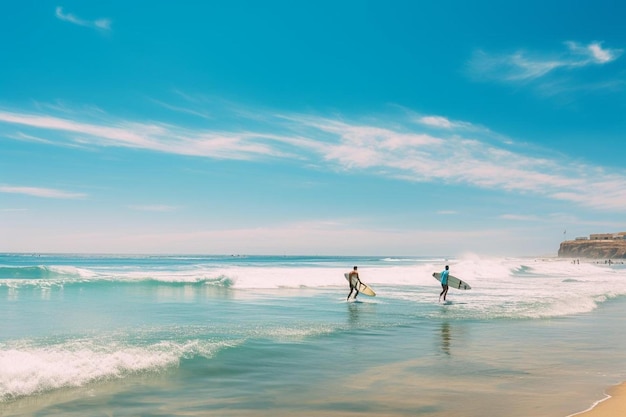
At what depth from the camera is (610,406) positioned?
24.0 ft

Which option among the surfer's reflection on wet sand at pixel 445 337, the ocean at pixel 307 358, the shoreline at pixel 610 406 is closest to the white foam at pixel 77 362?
the ocean at pixel 307 358

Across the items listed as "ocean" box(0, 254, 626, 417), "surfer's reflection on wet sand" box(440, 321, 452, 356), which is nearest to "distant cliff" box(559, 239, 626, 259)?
"ocean" box(0, 254, 626, 417)

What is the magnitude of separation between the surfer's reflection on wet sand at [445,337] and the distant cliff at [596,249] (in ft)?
581

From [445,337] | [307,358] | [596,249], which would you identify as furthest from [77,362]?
[596,249]

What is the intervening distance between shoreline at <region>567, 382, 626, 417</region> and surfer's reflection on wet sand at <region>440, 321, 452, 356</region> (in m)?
3.78

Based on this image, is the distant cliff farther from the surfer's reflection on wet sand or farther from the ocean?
the surfer's reflection on wet sand

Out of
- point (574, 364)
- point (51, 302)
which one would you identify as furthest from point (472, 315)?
point (51, 302)

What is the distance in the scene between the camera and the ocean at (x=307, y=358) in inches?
300

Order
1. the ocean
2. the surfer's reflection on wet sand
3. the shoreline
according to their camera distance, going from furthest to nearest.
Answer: the surfer's reflection on wet sand
the ocean
the shoreline

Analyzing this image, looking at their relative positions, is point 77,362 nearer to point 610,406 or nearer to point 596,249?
point 610,406

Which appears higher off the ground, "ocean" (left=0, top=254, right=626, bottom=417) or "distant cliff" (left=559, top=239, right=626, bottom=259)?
"distant cliff" (left=559, top=239, right=626, bottom=259)

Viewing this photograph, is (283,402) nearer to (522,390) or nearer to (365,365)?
(365,365)

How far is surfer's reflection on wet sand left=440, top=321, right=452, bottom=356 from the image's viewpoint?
39.4 feet

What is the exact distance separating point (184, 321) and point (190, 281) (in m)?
19.8
